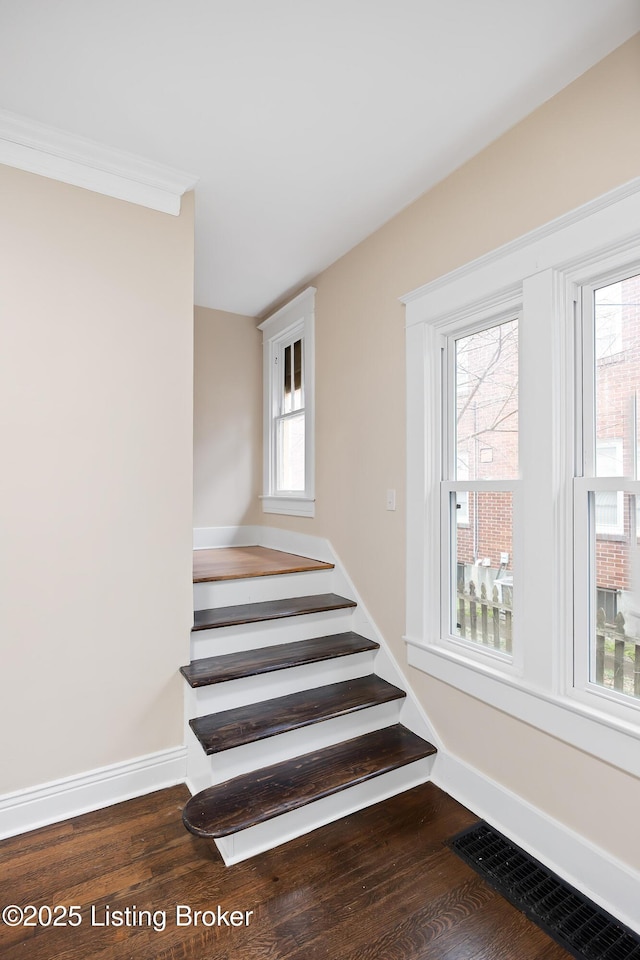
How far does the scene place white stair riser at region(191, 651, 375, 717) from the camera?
7.26 ft

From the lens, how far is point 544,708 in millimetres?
1776

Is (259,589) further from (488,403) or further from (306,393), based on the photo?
(488,403)

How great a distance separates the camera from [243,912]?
1558 millimetres

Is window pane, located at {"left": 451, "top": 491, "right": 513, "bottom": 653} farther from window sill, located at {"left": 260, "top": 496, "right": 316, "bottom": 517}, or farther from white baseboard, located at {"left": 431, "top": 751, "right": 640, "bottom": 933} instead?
window sill, located at {"left": 260, "top": 496, "right": 316, "bottom": 517}

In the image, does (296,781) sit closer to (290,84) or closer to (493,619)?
(493,619)

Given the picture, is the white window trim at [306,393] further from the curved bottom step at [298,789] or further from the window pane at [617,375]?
the window pane at [617,375]

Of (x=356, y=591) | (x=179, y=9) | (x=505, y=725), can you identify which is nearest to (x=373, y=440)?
(x=356, y=591)

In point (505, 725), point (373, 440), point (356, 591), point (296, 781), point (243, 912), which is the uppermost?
point (373, 440)

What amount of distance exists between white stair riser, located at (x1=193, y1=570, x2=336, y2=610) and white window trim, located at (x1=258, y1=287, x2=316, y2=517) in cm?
51

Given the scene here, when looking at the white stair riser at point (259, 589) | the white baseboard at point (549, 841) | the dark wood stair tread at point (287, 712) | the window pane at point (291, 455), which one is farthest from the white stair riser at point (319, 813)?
the window pane at point (291, 455)

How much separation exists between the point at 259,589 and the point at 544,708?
1.58 meters

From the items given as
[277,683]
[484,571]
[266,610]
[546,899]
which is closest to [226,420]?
[266,610]

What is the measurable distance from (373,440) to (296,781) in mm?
1646

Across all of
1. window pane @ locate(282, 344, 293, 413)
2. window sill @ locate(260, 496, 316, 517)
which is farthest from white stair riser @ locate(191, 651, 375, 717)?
window pane @ locate(282, 344, 293, 413)
